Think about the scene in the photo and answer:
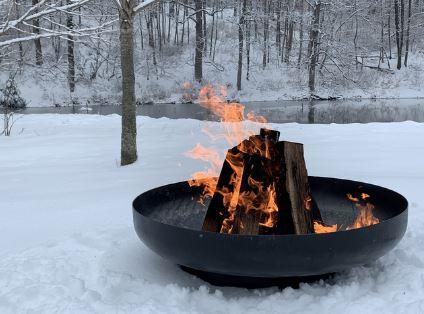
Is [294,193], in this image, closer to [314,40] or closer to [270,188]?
[270,188]

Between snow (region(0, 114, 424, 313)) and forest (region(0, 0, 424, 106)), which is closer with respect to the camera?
snow (region(0, 114, 424, 313))

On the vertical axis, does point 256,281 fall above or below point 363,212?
below

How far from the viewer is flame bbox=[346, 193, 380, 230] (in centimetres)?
418

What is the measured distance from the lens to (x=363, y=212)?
4359 mm

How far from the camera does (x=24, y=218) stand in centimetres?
498

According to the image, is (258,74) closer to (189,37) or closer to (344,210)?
(189,37)

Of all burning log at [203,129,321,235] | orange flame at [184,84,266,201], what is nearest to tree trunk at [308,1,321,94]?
orange flame at [184,84,266,201]

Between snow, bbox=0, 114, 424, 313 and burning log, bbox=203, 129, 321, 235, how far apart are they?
0.54 meters

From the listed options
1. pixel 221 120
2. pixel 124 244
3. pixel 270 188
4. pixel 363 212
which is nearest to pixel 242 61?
pixel 363 212

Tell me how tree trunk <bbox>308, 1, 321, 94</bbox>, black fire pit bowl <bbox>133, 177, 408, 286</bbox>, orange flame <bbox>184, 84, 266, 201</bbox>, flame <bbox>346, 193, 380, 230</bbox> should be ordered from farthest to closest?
tree trunk <bbox>308, 1, 321, 94</bbox> → flame <bbox>346, 193, 380, 230</bbox> → orange flame <bbox>184, 84, 266, 201</bbox> → black fire pit bowl <bbox>133, 177, 408, 286</bbox>

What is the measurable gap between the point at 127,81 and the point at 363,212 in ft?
15.5

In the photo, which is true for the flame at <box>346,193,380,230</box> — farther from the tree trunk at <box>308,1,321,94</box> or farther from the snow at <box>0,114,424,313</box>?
the tree trunk at <box>308,1,321,94</box>

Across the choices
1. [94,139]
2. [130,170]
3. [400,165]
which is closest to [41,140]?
[94,139]

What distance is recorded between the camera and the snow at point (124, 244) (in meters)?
3.03
